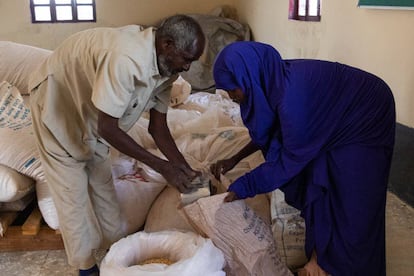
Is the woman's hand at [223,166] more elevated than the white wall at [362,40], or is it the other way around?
the white wall at [362,40]

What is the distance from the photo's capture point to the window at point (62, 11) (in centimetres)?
469

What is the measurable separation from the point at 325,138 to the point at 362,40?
953mm

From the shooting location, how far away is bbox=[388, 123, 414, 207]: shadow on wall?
1588 mm

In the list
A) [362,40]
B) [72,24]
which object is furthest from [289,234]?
[72,24]

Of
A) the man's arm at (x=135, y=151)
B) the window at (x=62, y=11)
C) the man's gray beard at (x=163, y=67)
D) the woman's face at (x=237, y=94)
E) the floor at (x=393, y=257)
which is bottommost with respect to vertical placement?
the floor at (x=393, y=257)

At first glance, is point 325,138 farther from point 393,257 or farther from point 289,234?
point 393,257

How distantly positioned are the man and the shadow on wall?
0.73 meters

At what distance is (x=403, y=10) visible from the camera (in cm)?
169

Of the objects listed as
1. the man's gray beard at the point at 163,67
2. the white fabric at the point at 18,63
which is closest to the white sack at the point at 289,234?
the man's gray beard at the point at 163,67

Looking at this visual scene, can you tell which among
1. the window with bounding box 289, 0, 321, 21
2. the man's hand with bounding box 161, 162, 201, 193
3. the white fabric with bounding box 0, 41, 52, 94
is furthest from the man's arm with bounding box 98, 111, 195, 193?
the window with bounding box 289, 0, 321, 21

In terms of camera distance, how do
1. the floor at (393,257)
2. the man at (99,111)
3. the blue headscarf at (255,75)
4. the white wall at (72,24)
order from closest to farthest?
1. the blue headscarf at (255,75)
2. the man at (99,111)
3. the floor at (393,257)
4. the white wall at (72,24)

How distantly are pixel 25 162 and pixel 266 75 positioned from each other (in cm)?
119

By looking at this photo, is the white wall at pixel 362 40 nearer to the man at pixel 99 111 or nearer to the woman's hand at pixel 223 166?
the woman's hand at pixel 223 166

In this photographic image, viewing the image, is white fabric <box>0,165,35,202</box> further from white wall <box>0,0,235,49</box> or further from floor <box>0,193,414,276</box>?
white wall <box>0,0,235,49</box>
